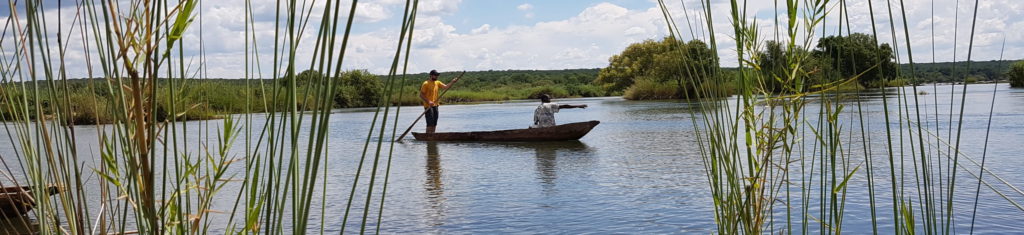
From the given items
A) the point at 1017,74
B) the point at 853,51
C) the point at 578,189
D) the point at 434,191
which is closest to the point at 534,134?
the point at 434,191

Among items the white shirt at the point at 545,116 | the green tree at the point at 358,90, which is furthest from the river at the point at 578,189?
the green tree at the point at 358,90

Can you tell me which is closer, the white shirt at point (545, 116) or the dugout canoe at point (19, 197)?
the dugout canoe at point (19, 197)

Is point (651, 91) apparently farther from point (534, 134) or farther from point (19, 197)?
point (19, 197)

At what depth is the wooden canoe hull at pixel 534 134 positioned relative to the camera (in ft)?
49.3

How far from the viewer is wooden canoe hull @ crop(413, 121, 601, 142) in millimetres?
15031

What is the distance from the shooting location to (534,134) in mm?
15352

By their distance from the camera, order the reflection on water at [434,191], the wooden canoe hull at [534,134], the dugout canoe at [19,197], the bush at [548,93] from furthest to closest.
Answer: the bush at [548,93], the wooden canoe hull at [534,134], the reflection on water at [434,191], the dugout canoe at [19,197]

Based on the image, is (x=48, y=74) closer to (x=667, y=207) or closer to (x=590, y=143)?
(x=667, y=207)

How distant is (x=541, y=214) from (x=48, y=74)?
5.89 metres

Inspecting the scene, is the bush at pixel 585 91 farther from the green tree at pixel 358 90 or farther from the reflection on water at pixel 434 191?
the reflection on water at pixel 434 191

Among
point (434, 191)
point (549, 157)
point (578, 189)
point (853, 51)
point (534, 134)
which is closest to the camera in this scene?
point (853, 51)

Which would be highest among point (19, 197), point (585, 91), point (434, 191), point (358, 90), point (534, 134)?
point (358, 90)

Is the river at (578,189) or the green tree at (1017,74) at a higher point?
the green tree at (1017,74)

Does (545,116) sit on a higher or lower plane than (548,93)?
lower
